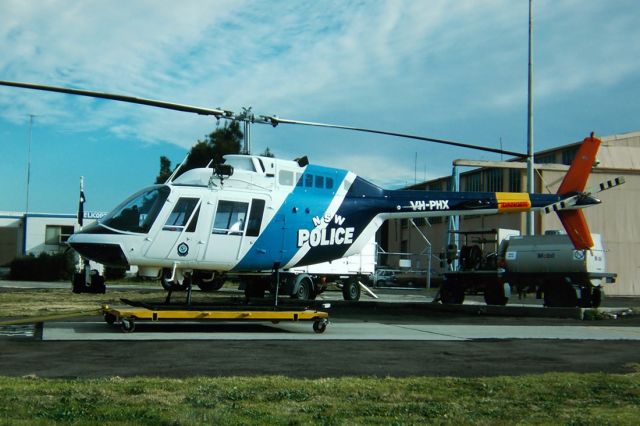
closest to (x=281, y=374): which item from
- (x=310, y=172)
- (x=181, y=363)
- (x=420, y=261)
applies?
(x=181, y=363)

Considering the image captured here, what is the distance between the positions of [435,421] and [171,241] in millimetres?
8927

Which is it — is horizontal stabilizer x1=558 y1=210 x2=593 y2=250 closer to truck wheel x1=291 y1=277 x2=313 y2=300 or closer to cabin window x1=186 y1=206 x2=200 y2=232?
truck wheel x1=291 y1=277 x2=313 y2=300

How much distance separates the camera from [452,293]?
25.6 meters

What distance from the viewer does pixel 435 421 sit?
5.94 meters

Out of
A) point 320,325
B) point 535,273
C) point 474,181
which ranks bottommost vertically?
point 320,325

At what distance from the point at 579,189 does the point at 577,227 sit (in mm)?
1005

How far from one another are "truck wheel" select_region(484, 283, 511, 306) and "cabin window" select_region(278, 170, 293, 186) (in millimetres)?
10914

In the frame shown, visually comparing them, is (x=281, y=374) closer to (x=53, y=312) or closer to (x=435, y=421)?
(x=435, y=421)

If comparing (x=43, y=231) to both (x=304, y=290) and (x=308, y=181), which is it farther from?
(x=308, y=181)

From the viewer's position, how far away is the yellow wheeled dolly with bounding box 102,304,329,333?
13.0 metres

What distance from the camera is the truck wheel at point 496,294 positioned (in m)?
23.7

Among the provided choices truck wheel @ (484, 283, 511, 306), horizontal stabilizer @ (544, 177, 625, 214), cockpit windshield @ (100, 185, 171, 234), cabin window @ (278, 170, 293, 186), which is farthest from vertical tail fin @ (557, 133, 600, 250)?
cockpit windshield @ (100, 185, 171, 234)

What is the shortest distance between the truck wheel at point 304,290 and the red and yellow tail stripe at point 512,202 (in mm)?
7887

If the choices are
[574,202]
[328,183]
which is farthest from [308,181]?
[574,202]
